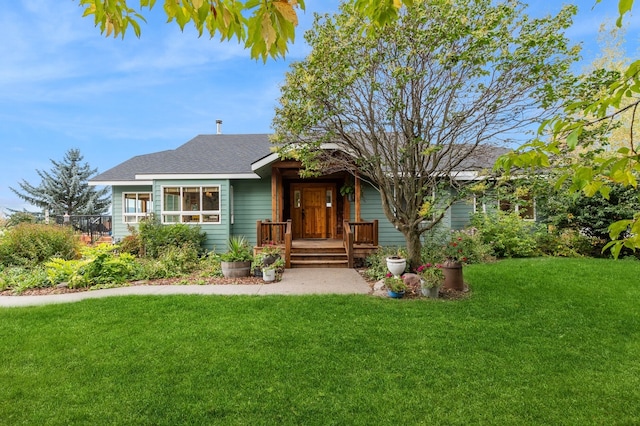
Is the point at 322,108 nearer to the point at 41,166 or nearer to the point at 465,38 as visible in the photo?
the point at 465,38

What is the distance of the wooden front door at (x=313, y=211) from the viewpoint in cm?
1201

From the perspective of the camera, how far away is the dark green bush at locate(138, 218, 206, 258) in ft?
32.6

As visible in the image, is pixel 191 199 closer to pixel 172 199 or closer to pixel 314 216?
pixel 172 199

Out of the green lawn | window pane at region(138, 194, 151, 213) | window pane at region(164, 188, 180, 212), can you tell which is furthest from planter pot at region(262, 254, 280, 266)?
window pane at region(138, 194, 151, 213)

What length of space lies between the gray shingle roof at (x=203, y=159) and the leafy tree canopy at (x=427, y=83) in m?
5.10

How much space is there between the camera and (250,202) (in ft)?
38.7

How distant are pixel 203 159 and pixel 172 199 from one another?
1.97m

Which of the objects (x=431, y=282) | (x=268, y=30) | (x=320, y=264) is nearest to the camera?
(x=268, y=30)

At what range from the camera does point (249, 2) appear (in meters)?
1.61

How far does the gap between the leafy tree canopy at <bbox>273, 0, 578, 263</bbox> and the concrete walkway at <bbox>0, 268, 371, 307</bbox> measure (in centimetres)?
190

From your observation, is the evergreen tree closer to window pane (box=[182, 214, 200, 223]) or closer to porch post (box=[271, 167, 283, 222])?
window pane (box=[182, 214, 200, 223])

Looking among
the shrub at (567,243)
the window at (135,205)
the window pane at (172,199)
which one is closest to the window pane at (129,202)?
the window at (135,205)

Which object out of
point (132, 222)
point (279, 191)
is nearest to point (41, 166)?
point (132, 222)

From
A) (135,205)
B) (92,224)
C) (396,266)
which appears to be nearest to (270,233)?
(396,266)
